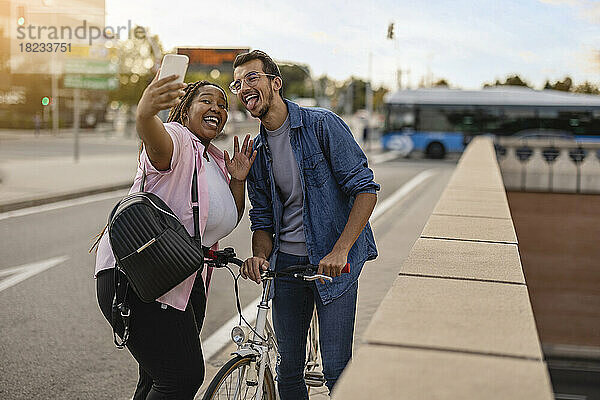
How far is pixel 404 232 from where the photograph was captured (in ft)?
38.2

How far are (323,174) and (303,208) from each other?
6.3 inches

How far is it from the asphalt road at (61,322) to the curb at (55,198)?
219 cm

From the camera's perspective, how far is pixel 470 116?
33562 millimetres

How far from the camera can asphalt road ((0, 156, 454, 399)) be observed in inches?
192

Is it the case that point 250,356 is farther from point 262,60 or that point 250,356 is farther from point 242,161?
point 262,60

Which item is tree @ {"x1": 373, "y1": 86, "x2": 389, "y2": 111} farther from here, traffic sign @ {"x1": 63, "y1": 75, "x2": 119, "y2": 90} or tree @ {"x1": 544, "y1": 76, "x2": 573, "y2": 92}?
traffic sign @ {"x1": 63, "y1": 75, "x2": 119, "y2": 90}

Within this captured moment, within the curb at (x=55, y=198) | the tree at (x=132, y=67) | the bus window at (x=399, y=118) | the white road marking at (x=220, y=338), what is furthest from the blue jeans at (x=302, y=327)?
the tree at (x=132, y=67)

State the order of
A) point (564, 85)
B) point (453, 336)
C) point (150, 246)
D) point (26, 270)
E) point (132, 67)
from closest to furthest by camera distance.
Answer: point (453, 336) → point (150, 246) → point (26, 270) → point (564, 85) → point (132, 67)

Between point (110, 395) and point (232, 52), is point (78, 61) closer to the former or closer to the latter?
point (232, 52)

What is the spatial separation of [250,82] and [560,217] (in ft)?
63.5

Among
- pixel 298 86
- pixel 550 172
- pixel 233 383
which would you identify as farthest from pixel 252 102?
pixel 298 86

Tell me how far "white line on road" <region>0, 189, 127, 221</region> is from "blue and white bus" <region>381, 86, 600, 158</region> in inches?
734

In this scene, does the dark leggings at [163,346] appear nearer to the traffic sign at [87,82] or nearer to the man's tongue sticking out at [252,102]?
the man's tongue sticking out at [252,102]

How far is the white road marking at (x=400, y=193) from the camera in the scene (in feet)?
46.8
